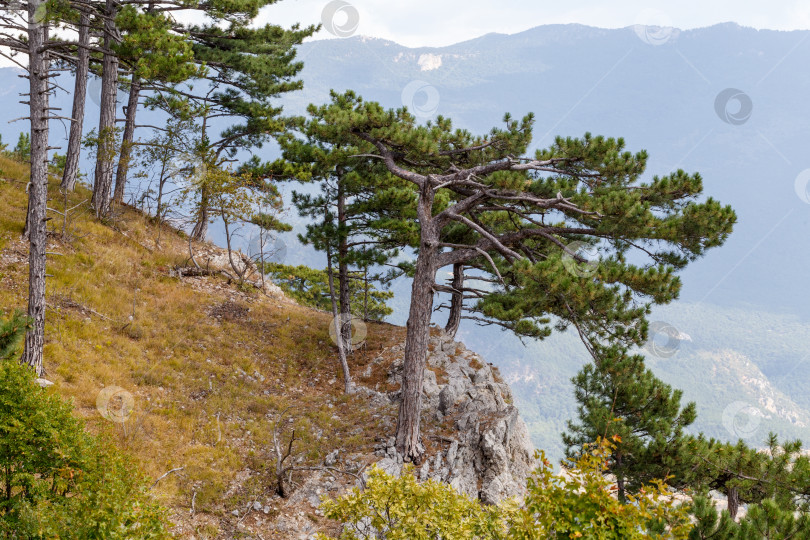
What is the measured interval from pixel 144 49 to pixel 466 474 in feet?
40.0

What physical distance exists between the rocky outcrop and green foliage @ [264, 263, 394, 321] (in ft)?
46.9

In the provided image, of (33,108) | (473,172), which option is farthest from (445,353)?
(33,108)

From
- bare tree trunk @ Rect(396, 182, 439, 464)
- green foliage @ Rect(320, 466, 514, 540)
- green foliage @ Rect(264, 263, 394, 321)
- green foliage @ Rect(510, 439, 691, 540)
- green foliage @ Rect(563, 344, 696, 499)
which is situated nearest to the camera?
green foliage @ Rect(510, 439, 691, 540)

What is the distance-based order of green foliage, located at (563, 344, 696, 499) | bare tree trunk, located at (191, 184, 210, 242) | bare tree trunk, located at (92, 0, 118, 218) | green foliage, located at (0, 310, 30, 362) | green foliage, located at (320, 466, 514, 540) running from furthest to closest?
bare tree trunk, located at (191, 184, 210, 242), bare tree trunk, located at (92, 0, 118, 218), green foliage, located at (563, 344, 696, 499), green foliage, located at (0, 310, 30, 362), green foliage, located at (320, 466, 514, 540)

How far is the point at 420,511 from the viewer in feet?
18.8

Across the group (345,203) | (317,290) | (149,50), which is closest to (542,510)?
(149,50)

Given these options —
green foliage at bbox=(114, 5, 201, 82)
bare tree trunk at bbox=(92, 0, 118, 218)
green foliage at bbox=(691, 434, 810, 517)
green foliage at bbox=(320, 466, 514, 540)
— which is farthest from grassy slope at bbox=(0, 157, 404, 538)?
green foliage at bbox=(691, 434, 810, 517)

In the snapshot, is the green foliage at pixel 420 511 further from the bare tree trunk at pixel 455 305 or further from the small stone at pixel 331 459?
the bare tree trunk at pixel 455 305

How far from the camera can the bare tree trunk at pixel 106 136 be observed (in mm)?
17953

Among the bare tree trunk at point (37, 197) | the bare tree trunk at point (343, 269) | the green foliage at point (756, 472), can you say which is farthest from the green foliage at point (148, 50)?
the green foliage at point (756, 472)

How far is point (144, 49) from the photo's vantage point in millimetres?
11633

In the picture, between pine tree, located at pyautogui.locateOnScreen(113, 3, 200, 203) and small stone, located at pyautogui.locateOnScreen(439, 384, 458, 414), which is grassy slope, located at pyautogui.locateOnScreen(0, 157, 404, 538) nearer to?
small stone, located at pyautogui.locateOnScreen(439, 384, 458, 414)

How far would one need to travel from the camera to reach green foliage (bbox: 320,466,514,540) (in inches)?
219

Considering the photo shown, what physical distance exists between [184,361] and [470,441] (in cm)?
813
